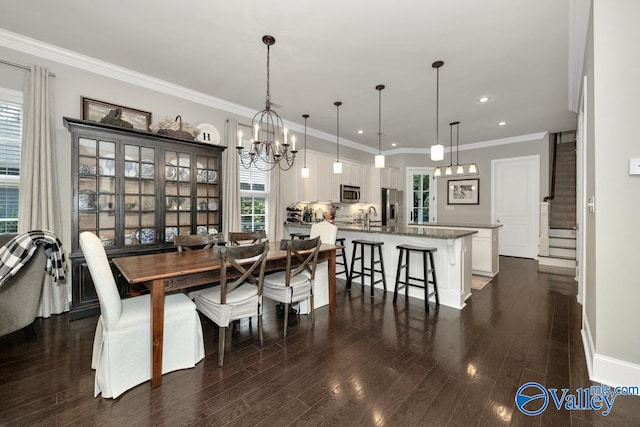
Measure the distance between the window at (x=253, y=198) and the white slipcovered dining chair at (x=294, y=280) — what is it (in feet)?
7.02

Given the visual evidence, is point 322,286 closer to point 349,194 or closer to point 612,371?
point 612,371

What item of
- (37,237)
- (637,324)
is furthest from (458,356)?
(37,237)

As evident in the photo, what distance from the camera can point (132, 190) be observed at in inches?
135

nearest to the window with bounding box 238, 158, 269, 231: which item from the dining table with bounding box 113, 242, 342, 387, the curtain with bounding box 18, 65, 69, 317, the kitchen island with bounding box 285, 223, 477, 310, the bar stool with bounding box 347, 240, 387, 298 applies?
the bar stool with bounding box 347, 240, 387, 298

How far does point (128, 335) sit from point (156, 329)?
6.8 inches

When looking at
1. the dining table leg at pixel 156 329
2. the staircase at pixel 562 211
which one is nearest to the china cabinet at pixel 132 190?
the dining table leg at pixel 156 329

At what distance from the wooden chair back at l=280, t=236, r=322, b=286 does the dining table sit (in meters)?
0.12

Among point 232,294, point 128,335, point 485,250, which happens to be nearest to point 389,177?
point 485,250

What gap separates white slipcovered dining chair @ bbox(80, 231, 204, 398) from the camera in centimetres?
177

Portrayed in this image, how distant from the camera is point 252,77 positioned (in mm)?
3711

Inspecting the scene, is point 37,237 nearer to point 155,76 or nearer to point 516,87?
point 155,76

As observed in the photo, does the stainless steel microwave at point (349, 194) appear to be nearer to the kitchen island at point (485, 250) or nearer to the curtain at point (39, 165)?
the kitchen island at point (485, 250)

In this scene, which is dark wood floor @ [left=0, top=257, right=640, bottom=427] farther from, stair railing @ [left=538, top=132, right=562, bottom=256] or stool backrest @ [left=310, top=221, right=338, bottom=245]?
stair railing @ [left=538, top=132, right=562, bottom=256]

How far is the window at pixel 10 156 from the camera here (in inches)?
115
